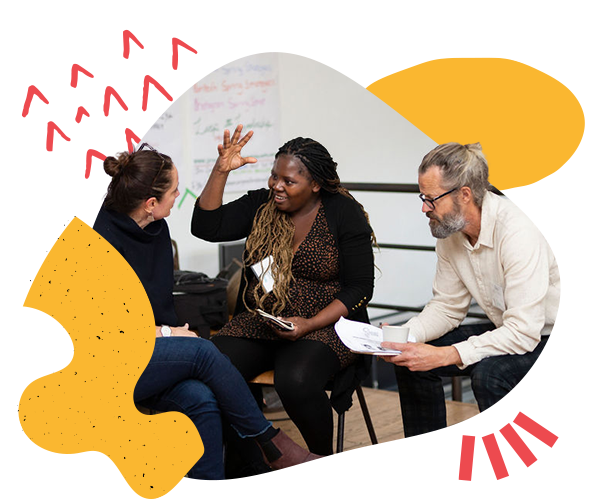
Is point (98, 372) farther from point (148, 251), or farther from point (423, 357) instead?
point (423, 357)

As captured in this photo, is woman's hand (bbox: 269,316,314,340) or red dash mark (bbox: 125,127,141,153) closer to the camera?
red dash mark (bbox: 125,127,141,153)

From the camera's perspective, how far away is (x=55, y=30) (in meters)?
2.32

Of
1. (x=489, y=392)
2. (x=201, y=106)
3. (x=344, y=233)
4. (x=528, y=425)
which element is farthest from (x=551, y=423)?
(x=201, y=106)

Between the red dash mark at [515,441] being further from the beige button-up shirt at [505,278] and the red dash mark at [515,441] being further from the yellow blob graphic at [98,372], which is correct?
the yellow blob graphic at [98,372]

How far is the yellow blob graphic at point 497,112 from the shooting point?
258 centimetres

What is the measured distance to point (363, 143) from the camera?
545 centimetres

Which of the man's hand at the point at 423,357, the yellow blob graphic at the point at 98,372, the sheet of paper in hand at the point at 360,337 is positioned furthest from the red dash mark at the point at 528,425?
the yellow blob graphic at the point at 98,372

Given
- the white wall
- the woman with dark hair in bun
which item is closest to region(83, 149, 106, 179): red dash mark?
the woman with dark hair in bun

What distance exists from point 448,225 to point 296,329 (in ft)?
1.96

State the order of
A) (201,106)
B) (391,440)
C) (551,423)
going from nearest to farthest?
(551,423)
(391,440)
(201,106)

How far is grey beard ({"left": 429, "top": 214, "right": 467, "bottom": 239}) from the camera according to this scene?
8.18ft

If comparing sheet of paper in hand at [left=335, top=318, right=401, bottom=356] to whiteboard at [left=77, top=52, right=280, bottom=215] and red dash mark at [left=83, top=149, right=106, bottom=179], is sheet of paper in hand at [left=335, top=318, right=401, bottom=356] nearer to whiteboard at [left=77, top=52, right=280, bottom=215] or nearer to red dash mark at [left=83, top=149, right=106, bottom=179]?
red dash mark at [left=83, top=149, right=106, bottom=179]

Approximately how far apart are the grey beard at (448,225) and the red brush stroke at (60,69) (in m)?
0.86

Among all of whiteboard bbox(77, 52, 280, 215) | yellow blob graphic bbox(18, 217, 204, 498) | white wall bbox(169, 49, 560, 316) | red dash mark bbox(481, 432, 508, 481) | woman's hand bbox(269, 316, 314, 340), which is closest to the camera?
yellow blob graphic bbox(18, 217, 204, 498)
